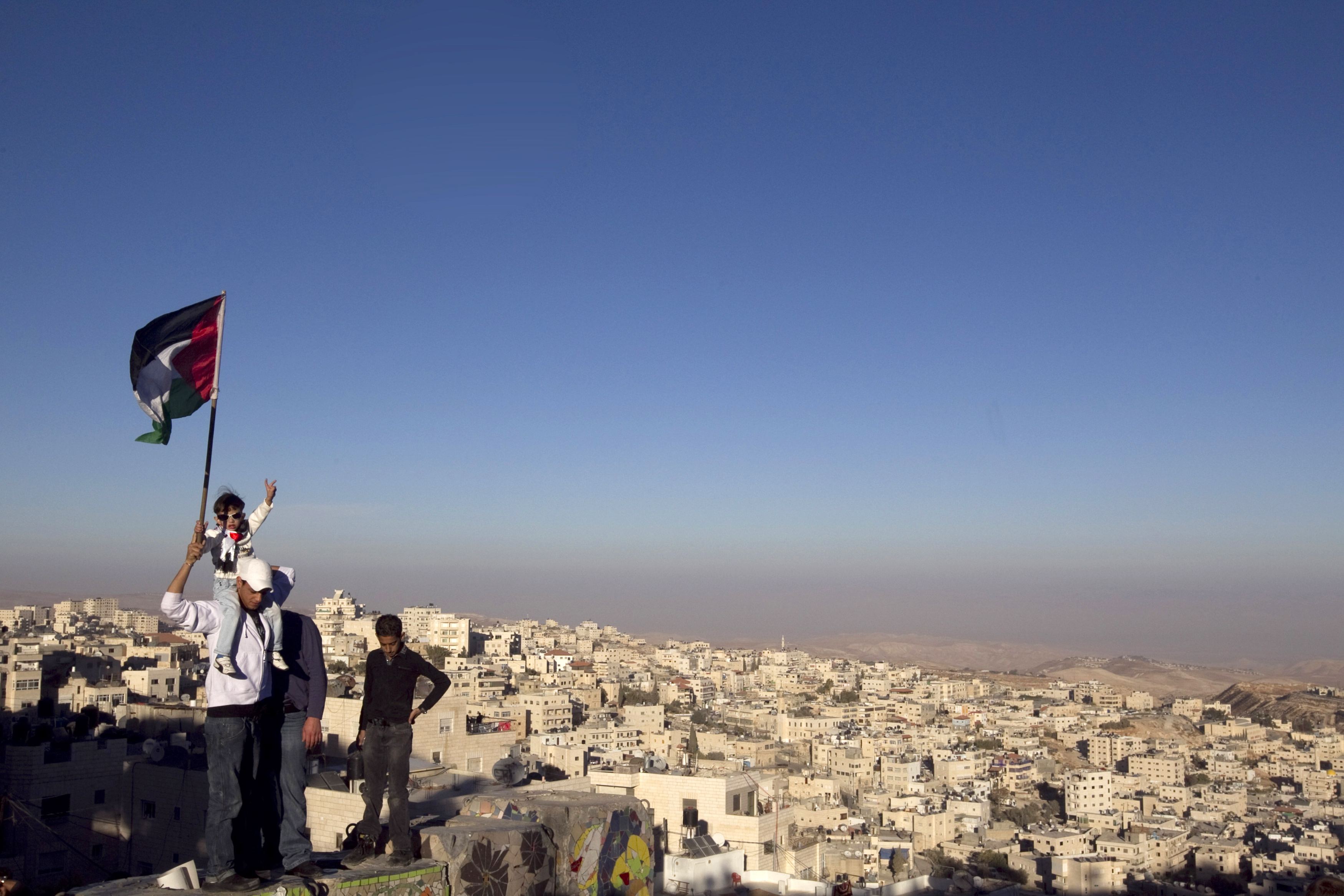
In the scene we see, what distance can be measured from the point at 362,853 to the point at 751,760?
1416 inches

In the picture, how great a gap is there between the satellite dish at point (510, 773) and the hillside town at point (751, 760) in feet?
0.23

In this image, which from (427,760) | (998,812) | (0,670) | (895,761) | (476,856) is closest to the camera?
(476,856)

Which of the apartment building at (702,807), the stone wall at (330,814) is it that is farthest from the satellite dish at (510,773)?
the apartment building at (702,807)

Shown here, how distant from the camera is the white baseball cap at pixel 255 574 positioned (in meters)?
5.11

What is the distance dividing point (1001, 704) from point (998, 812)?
37.6m

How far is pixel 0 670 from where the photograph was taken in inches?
1029

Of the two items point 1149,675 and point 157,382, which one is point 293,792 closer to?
point 157,382

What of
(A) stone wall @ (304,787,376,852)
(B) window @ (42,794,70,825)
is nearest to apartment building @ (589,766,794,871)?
(A) stone wall @ (304,787,376,852)

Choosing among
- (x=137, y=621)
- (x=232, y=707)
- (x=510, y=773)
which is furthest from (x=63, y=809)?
(x=137, y=621)

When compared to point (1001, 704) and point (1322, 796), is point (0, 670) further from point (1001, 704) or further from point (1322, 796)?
point (1001, 704)

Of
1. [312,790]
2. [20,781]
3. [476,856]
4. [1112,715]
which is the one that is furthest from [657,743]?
[1112,715]

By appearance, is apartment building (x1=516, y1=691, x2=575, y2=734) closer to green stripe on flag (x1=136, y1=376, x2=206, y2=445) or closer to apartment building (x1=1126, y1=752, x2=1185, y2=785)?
apartment building (x1=1126, y1=752, x2=1185, y2=785)

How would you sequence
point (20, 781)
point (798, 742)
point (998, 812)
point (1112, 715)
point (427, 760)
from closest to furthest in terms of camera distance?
point (20, 781)
point (427, 760)
point (998, 812)
point (798, 742)
point (1112, 715)

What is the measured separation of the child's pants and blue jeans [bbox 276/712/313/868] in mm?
591
